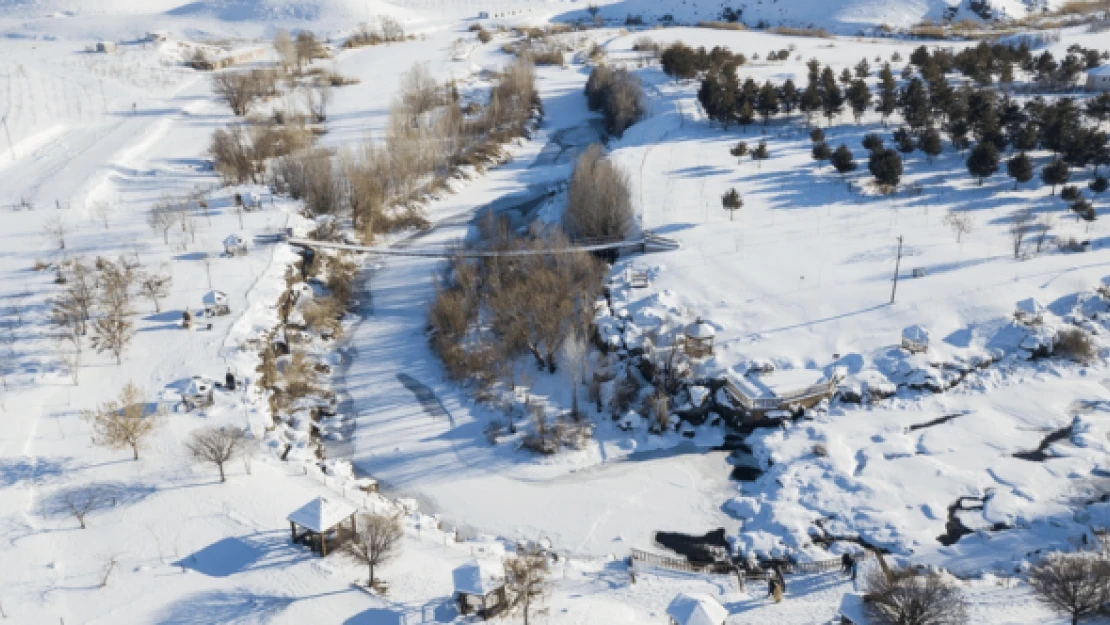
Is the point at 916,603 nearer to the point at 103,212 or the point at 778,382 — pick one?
the point at 778,382

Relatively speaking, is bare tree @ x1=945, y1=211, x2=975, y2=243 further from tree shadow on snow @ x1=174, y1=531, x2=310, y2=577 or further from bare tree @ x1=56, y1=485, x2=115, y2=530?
bare tree @ x1=56, y1=485, x2=115, y2=530

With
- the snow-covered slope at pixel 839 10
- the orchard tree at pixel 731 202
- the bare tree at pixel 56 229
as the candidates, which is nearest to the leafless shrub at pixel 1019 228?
the orchard tree at pixel 731 202

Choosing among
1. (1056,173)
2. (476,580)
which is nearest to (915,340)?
(1056,173)

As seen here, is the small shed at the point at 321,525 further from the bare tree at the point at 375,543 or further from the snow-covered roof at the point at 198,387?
the snow-covered roof at the point at 198,387

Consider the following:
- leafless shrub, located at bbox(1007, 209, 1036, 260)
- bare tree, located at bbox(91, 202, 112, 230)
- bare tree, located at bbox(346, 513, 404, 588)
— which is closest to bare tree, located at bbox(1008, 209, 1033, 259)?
leafless shrub, located at bbox(1007, 209, 1036, 260)

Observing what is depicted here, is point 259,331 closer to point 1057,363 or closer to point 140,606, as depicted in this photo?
point 140,606
